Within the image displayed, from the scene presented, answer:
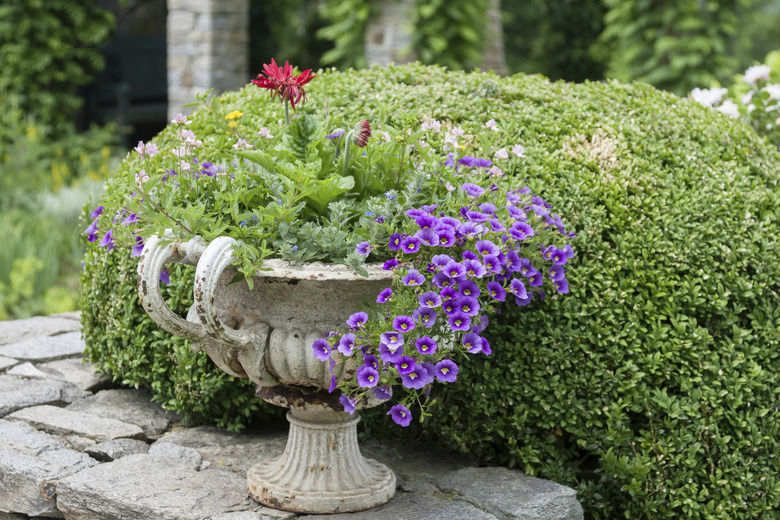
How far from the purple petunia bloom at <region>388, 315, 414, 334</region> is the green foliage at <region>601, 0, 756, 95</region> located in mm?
9002

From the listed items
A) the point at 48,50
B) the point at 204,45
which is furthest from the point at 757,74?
the point at 48,50

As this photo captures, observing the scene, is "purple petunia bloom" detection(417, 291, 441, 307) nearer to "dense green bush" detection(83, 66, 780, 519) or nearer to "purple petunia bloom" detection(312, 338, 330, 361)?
"purple petunia bloom" detection(312, 338, 330, 361)

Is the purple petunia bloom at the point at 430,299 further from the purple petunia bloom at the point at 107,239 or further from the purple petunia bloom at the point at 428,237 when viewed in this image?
the purple petunia bloom at the point at 107,239

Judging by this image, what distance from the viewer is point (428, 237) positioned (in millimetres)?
1977

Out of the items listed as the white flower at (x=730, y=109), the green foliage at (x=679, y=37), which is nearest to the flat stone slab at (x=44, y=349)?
the white flower at (x=730, y=109)

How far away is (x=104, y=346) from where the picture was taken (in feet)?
10.1

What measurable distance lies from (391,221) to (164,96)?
1012cm

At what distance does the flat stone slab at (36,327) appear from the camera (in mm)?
3902

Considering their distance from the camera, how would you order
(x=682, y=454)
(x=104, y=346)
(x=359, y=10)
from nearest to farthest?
(x=682, y=454)
(x=104, y=346)
(x=359, y=10)

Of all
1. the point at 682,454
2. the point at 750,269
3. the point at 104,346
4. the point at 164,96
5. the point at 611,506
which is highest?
the point at 164,96

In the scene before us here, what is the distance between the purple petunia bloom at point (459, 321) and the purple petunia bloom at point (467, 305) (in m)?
0.01

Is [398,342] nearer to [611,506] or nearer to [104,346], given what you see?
[611,506]

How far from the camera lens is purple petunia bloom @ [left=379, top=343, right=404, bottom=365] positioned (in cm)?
188

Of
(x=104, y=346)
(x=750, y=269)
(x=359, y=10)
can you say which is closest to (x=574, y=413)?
(x=750, y=269)
